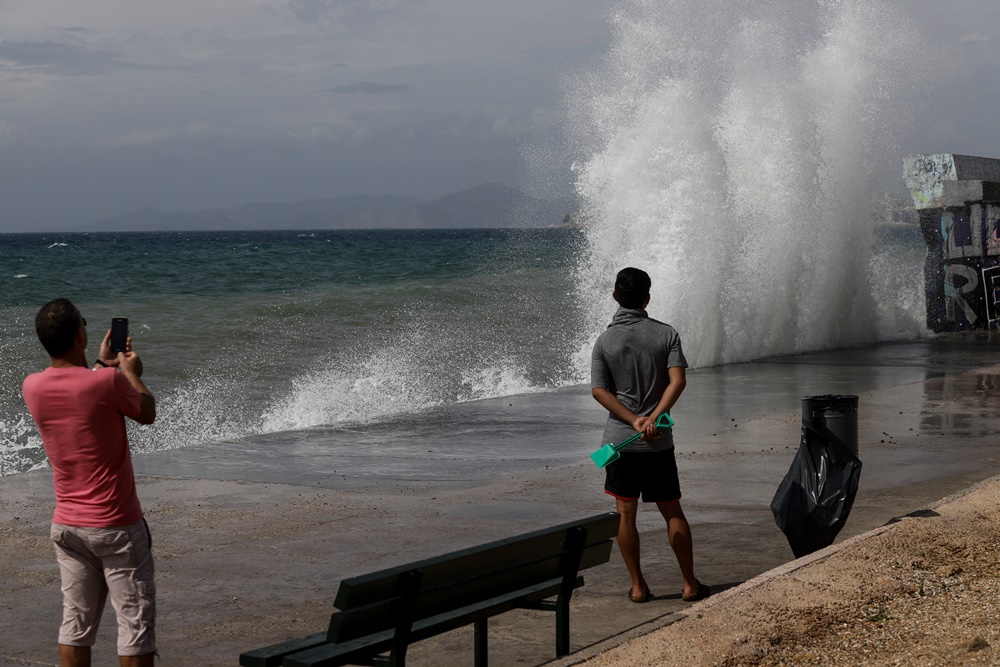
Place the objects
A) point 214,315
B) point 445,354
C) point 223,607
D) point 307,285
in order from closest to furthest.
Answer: point 223,607 < point 445,354 < point 214,315 < point 307,285

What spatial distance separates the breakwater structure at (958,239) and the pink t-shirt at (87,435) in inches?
756

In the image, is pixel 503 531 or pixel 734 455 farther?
pixel 734 455

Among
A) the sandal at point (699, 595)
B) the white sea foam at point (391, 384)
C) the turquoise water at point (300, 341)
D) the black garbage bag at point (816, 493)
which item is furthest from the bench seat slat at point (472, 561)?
the white sea foam at point (391, 384)

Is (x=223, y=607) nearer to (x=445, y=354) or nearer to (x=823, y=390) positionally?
(x=823, y=390)

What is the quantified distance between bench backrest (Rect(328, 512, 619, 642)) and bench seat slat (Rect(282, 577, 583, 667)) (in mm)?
32

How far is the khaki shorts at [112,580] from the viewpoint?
4.01 meters

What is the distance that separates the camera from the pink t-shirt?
13.1 feet

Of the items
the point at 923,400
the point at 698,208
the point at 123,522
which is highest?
the point at 698,208

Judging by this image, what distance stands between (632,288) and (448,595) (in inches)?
79.0

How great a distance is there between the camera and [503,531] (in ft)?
23.7

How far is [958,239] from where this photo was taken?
20938 mm

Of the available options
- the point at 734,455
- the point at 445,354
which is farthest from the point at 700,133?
the point at 734,455

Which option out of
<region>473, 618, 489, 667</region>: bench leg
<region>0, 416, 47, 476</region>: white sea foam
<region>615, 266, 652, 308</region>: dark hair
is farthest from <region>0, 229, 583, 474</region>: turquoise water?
<region>473, 618, 489, 667</region>: bench leg

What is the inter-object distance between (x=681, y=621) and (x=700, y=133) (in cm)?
1475
